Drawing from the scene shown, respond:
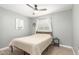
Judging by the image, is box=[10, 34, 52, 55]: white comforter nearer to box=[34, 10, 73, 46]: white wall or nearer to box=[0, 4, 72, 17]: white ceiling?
box=[34, 10, 73, 46]: white wall

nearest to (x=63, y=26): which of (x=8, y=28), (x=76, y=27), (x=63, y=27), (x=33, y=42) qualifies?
(x=63, y=27)

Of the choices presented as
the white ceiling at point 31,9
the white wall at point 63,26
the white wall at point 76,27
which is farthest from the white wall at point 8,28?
the white wall at point 76,27

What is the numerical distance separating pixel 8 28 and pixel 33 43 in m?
0.47

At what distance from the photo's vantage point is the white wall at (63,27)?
99 cm

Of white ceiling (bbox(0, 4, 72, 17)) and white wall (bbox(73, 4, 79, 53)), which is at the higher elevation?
white ceiling (bbox(0, 4, 72, 17))

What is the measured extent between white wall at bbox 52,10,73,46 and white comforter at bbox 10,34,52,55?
0.18 meters

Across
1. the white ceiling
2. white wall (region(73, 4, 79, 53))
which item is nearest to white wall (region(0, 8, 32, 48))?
the white ceiling

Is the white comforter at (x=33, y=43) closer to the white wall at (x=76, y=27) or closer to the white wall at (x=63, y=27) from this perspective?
the white wall at (x=63, y=27)

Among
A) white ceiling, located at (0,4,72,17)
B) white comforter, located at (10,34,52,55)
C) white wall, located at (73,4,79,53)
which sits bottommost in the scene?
white comforter, located at (10,34,52,55)

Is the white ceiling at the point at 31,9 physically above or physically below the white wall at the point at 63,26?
A: above

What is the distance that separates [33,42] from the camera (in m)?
0.95

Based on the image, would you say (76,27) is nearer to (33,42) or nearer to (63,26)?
(63,26)

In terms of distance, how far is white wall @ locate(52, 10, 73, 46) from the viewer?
0.99 meters
